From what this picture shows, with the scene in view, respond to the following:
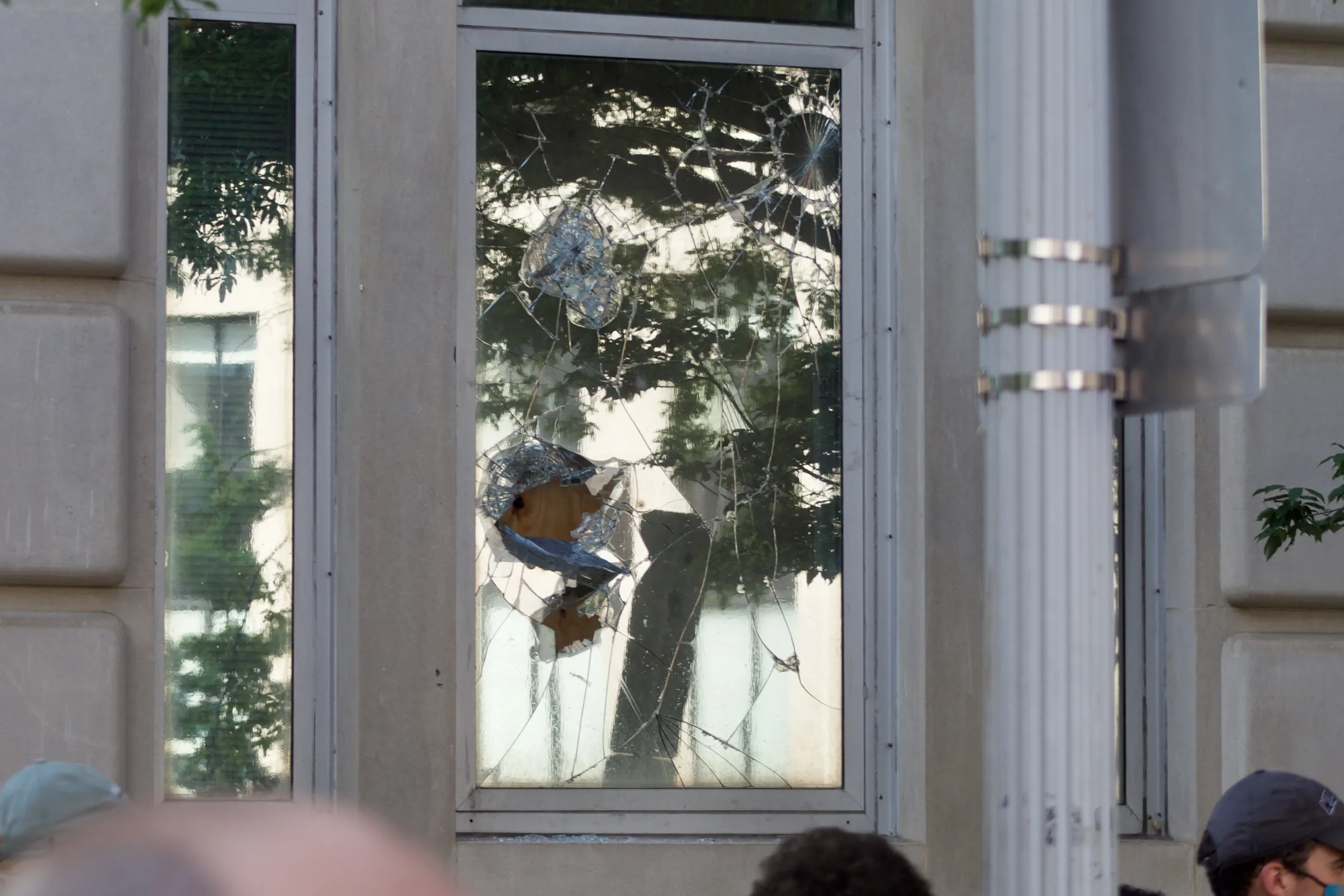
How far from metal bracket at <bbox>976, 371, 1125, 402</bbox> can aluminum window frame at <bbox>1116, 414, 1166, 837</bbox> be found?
3.18 m

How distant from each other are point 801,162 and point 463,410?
140cm

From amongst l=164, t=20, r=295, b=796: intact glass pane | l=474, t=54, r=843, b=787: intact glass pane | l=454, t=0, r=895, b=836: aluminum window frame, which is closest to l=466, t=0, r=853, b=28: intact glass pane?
l=454, t=0, r=895, b=836: aluminum window frame

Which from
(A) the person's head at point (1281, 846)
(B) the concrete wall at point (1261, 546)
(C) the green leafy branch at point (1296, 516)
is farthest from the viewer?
→ (B) the concrete wall at point (1261, 546)

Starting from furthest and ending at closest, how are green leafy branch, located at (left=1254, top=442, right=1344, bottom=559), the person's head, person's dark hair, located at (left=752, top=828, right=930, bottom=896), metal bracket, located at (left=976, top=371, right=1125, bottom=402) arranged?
green leafy branch, located at (left=1254, top=442, right=1344, bottom=559), the person's head, person's dark hair, located at (left=752, top=828, right=930, bottom=896), metal bracket, located at (left=976, top=371, right=1125, bottom=402)

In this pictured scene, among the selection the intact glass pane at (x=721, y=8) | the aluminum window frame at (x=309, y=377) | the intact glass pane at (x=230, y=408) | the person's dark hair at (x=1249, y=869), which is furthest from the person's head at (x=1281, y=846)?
the intact glass pane at (x=721, y=8)

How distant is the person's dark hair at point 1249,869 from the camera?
3154mm

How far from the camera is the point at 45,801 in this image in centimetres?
278

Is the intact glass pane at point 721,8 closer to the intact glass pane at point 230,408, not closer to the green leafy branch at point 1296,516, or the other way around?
the intact glass pane at point 230,408

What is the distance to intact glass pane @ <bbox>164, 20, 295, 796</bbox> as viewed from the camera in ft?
15.9

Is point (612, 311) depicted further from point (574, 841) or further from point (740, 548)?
point (574, 841)

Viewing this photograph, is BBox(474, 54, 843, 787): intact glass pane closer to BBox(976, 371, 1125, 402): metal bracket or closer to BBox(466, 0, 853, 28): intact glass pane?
BBox(466, 0, 853, 28): intact glass pane

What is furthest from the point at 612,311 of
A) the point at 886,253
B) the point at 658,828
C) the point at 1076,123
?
the point at 1076,123

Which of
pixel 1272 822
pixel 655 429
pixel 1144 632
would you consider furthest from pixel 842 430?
pixel 1272 822

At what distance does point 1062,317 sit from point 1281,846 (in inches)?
62.2
